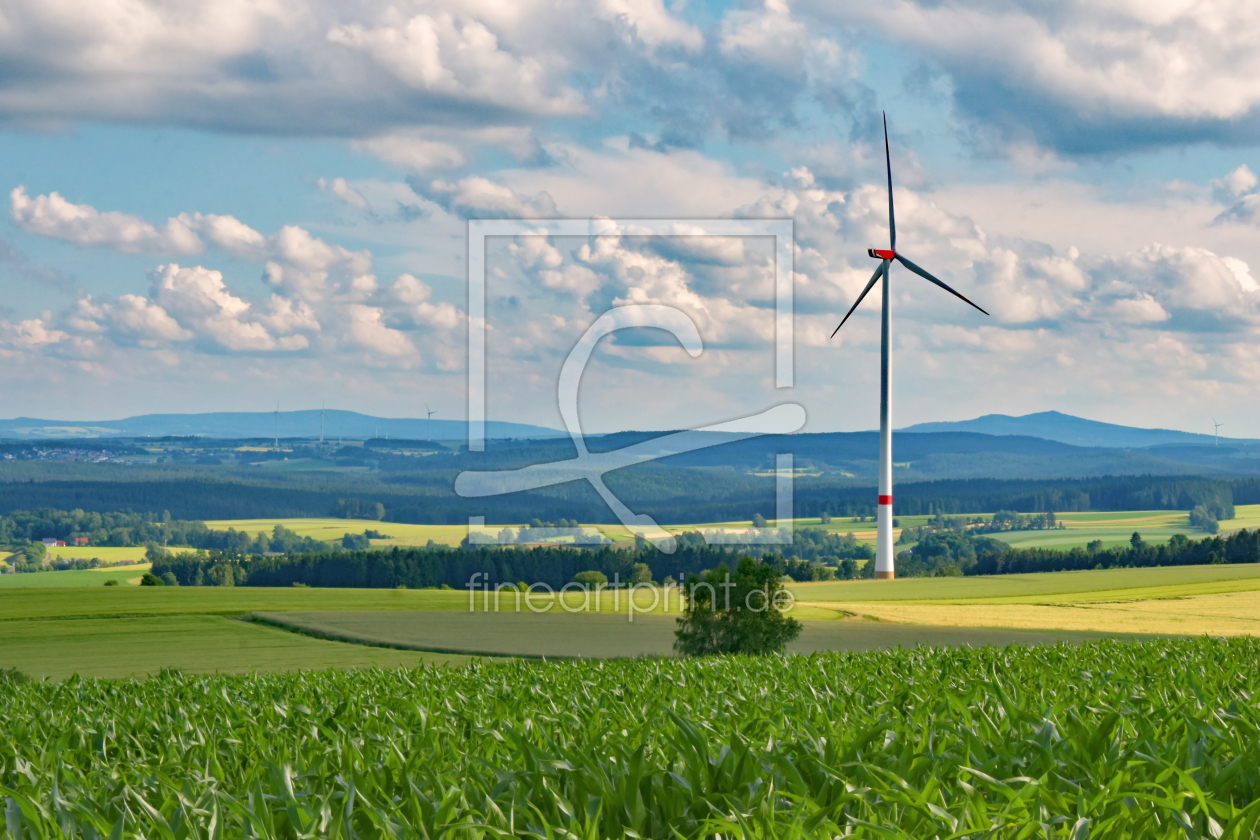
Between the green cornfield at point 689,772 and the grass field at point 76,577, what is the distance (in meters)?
137

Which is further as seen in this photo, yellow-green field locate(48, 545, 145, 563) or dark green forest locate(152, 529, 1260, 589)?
yellow-green field locate(48, 545, 145, 563)

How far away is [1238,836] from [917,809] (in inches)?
43.9

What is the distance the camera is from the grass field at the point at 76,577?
130 m

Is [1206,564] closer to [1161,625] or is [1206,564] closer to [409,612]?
[1161,625]

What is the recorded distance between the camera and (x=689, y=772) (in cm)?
435

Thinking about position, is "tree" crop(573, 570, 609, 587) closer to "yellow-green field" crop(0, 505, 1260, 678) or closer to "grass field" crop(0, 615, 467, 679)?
"yellow-green field" crop(0, 505, 1260, 678)

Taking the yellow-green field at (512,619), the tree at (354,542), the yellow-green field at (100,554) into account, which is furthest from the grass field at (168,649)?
the yellow-green field at (100,554)

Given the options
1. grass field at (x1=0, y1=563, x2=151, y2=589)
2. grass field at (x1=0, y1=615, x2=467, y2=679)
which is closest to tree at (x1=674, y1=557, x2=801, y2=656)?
grass field at (x1=0, y1=615, x2=467, y2=679)

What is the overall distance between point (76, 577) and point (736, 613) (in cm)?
12251

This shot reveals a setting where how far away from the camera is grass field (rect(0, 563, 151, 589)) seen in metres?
130

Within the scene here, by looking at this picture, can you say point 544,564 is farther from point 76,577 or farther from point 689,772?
point 689,772

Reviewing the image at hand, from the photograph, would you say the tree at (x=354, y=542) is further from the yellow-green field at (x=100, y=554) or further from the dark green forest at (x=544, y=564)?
the yellow-green field at (x=100, y=554)

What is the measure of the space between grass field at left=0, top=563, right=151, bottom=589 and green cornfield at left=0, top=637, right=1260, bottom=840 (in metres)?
137

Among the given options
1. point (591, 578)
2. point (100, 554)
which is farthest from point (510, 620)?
point (100, 554)
